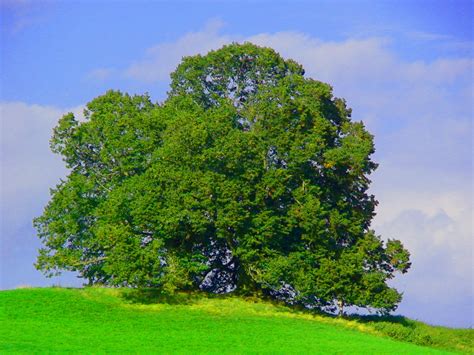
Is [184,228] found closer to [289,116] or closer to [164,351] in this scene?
[289,116]

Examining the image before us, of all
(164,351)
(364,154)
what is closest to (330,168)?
(364,154)

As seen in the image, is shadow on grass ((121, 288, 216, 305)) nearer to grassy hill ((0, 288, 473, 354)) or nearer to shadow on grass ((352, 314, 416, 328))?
grassy hill ((0, 288, 473, 354))

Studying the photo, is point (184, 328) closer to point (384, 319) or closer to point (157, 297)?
point (157, 297)

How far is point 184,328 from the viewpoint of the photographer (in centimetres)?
5494

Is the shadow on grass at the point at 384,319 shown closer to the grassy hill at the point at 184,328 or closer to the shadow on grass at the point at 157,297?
the grassy hill at the point at 184,328

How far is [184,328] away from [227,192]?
9.61 m

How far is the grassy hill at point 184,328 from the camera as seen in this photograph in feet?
163

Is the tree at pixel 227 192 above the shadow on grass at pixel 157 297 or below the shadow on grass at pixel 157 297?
above

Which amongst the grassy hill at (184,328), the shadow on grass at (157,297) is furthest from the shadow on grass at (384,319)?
the shadow on grass at (157,297)

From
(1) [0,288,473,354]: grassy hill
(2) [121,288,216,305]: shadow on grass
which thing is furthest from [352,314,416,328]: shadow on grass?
(2) [121,288,216,305]: shadow on grass

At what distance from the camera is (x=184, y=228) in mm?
62812

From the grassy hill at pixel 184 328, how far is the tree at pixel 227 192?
5.27 ft

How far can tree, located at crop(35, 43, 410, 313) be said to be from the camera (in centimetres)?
6106

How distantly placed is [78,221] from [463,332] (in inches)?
1028
